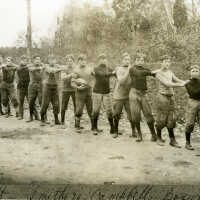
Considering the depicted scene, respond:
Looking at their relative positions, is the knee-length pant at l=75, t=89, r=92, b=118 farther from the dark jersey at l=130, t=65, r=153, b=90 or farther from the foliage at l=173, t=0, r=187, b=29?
the foliage at l=173, t=0, r=187, b=29

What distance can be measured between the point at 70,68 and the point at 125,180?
407 centimetres

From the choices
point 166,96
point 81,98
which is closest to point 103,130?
point 81,98

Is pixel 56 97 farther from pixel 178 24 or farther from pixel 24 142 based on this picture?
pixel 178 24

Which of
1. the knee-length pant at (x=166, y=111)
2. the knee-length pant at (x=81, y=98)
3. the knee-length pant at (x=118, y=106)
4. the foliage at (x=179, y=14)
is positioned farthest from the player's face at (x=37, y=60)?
the foliage at (x=179, y=14)

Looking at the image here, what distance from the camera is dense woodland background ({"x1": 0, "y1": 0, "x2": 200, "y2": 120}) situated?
13.2m

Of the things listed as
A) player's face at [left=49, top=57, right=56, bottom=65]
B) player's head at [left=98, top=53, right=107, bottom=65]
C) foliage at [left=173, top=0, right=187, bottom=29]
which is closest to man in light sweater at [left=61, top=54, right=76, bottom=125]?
player's face at [left=49, top=57, right=56, bottom=65]

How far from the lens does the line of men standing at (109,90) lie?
765 cm

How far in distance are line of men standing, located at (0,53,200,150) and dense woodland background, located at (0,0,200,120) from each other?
278 centimetres

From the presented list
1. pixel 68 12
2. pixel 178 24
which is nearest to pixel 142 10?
pixel 178 24

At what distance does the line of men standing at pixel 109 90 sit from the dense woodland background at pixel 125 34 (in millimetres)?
2777

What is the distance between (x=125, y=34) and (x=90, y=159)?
13.2m

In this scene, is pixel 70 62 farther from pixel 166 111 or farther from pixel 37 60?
pixel 166 111

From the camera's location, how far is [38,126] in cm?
1006

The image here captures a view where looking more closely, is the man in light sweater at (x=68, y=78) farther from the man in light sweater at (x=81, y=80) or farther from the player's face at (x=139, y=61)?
the player's face at (x=139, y=61)
